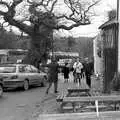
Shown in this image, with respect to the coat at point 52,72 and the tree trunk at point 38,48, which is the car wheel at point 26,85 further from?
the tree trunk at point 38,48

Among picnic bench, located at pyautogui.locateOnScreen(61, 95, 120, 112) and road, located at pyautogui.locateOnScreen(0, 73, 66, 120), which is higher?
picnic bench, located at pyautogui.locateOnScreen(61, 95, 120, 112)


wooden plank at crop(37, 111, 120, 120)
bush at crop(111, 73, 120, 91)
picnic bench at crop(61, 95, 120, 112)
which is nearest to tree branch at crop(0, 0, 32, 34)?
bush at crop(111, 73, 120, 91)

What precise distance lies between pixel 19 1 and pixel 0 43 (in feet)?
132

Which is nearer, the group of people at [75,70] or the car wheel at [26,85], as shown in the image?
the group of people at [75,70]

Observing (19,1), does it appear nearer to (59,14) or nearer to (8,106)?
(59,14)

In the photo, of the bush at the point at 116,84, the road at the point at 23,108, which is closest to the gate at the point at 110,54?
the bush at the point at 116,84

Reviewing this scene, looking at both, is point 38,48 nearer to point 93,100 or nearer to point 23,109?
point 23,109

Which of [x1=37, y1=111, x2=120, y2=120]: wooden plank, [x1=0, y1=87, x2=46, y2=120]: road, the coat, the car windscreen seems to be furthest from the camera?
the car windscreen

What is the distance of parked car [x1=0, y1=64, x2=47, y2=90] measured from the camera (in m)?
17.0

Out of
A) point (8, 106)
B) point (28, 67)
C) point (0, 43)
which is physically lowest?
point (8, 106)

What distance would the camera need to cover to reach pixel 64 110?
968 centimetres

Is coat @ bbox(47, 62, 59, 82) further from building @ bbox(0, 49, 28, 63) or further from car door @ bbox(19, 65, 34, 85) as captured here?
building @ bbox(0, 49, 28, 63)

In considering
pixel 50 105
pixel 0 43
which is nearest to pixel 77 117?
pixel 50 105

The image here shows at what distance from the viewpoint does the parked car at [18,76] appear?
55.7ft
